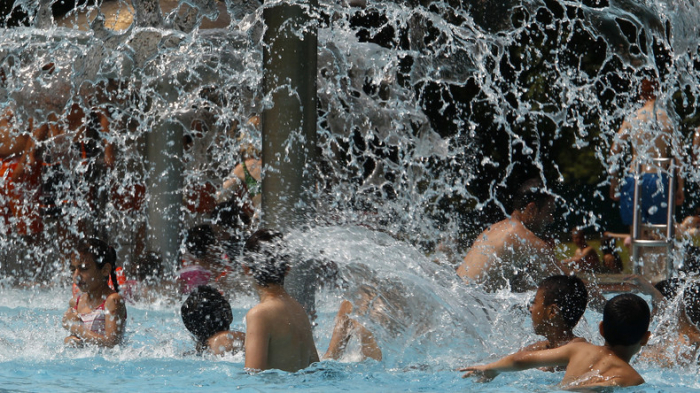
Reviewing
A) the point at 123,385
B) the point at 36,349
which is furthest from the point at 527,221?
the point at 36,349

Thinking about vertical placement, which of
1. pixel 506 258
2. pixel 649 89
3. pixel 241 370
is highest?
pixel 649 89

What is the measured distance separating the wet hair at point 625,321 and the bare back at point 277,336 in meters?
1.60

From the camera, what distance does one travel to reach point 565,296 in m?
5.01

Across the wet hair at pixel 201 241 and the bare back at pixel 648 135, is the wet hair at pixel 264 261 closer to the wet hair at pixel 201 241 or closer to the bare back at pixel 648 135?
the wet hair at pixel 201 241

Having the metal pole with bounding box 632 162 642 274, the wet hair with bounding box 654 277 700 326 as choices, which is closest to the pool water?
the wet hair with bounding box 654 277 700 326

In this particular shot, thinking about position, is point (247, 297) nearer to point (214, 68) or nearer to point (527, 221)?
point (214, 68)

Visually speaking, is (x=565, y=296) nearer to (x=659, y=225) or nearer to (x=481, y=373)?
(x=481, y=373)

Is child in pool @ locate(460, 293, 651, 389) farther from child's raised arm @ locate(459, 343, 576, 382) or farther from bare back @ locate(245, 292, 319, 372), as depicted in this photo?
bare back @ locate(245, 292, 319, 372)

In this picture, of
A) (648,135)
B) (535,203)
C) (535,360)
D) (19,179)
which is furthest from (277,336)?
(19,179)

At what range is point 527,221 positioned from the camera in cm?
636

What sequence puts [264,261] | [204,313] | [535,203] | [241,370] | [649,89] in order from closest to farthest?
[264,261]
[241,370]
[204,313]
[535,203]
[649,89]

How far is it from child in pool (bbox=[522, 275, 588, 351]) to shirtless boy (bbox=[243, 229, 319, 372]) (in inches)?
50.2

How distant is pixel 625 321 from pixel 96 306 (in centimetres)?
339

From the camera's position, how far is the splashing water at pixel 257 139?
580cm
